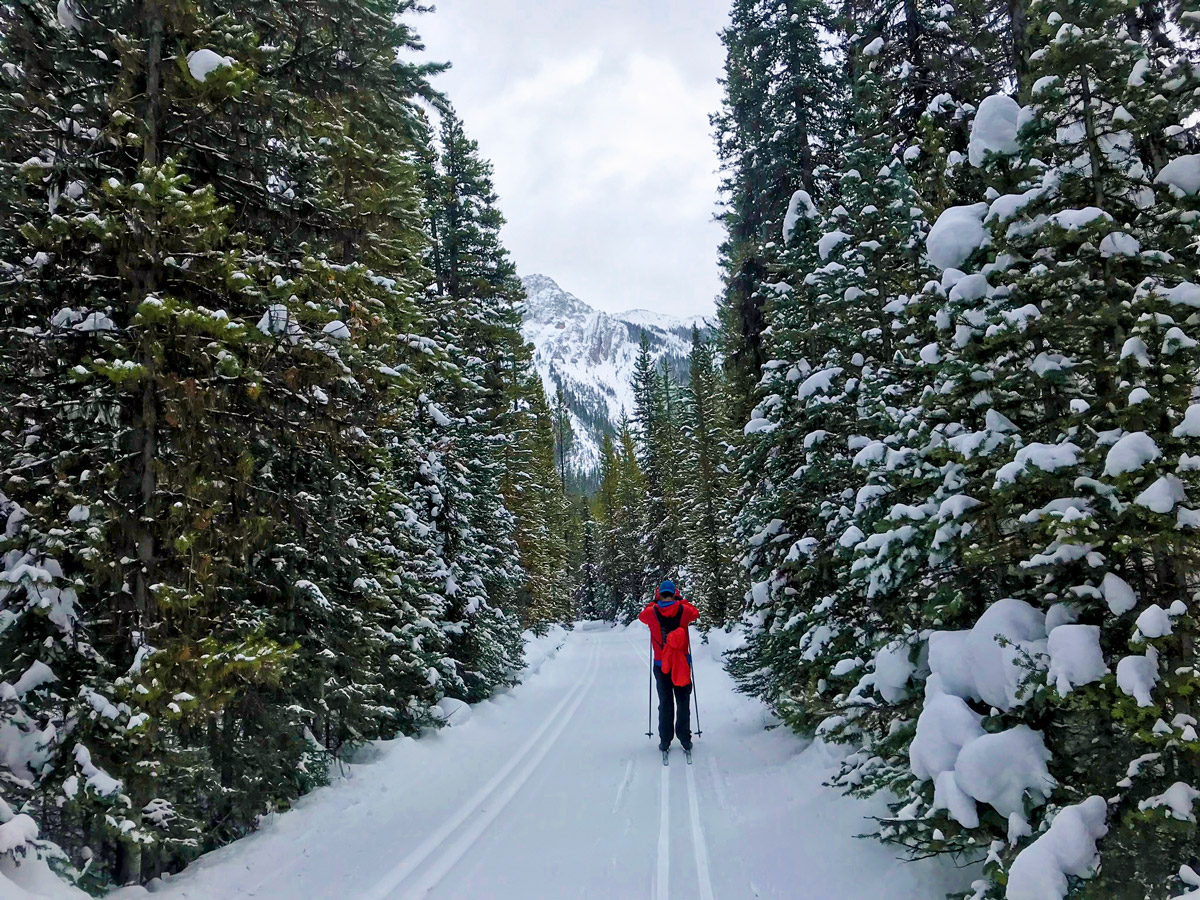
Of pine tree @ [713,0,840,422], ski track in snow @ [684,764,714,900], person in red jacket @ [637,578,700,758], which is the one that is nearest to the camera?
ski track in snow @ [684,764,714,900]

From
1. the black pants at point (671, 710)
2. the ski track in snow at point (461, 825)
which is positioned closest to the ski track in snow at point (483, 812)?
the ski track in snow at point (461, 825)

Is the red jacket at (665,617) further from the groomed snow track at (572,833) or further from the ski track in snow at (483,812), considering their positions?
the ski track in snow at (483,812)

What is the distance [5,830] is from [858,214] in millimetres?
10912

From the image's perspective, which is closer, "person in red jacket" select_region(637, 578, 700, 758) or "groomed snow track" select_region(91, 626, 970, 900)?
"groomed snow track" select_region(91, 626, 970, 900)

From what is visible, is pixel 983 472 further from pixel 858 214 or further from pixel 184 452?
pixel 184 452

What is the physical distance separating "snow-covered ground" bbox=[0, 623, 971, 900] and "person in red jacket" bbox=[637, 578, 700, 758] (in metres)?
0.51

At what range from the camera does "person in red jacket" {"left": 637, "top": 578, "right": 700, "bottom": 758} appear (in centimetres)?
1104

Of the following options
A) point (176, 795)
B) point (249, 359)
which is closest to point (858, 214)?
point (249, 359)

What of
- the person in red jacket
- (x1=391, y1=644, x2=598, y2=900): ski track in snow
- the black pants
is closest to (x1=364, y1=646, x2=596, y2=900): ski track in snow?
(x1=391, y1=644, x2=598, y2=900): ski track in snow

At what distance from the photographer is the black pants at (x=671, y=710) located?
10.9 m

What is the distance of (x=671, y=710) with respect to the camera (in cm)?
1105

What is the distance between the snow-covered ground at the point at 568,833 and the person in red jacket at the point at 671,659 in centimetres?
51

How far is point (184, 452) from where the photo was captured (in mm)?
6602

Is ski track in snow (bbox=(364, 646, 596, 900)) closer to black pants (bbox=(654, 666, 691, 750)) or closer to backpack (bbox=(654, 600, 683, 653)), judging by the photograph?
black pants (bbox=(654, 666, 691, 750))
